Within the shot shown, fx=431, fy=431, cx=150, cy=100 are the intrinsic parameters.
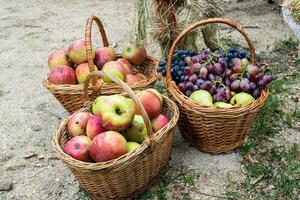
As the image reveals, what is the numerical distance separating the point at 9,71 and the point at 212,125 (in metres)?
2.23

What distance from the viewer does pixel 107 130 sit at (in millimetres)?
2084

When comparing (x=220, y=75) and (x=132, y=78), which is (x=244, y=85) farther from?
(x=132, y=78)

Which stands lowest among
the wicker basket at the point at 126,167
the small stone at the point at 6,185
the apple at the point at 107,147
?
the small stone at the point at 6,185

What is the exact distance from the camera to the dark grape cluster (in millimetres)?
2354

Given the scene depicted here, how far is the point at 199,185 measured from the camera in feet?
7.54

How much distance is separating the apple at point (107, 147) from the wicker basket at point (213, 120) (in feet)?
1.54

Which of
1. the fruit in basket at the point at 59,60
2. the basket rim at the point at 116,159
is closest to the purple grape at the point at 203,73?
the basket rim at the point at 116,159

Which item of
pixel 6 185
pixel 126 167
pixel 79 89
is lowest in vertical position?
pixel 6 185

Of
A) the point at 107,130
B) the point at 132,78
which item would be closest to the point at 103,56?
the point at 132,78

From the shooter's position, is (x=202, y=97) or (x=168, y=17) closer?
(x=202, y=97)

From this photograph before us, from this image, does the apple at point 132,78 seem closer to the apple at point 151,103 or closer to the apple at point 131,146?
the apple at point 151,103

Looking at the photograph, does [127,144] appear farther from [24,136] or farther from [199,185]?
[24,136]

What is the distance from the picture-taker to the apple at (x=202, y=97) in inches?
89.9

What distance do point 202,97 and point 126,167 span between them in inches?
24.0
